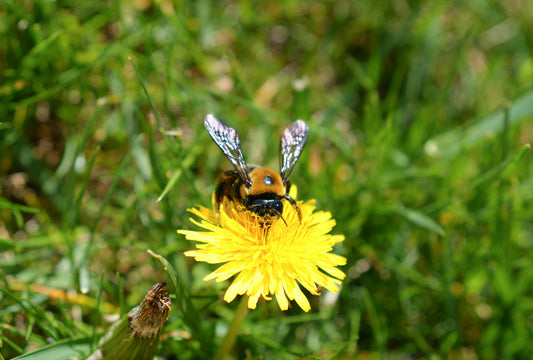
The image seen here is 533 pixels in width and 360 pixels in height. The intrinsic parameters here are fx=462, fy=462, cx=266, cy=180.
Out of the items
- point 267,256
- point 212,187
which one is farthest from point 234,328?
point 212,187

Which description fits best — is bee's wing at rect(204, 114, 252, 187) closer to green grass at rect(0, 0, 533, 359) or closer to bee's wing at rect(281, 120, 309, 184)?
bee's wing at rect(281, 120, 309, 184)

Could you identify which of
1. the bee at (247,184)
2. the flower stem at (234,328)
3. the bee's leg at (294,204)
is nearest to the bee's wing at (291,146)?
the bee at (247,184)

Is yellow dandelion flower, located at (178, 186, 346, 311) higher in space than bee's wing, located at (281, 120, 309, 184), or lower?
lower

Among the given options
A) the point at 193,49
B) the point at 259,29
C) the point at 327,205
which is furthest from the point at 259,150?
the point at 259,29

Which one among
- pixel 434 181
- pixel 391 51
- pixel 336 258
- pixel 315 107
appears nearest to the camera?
pixel 336 258

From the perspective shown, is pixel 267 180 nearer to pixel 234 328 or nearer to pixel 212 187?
Result: pixel 234 328

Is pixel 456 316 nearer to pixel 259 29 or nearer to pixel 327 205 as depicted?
pixel 327 205

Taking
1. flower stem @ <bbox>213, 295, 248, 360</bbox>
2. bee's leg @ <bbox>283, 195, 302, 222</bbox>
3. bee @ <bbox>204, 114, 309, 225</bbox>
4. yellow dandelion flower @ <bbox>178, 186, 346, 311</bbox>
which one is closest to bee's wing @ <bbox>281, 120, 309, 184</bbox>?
bee @ <bbox>204, 114, 309, 225</bbox>
